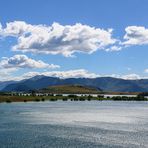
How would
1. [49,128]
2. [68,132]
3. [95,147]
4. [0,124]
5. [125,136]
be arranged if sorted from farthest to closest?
1. [0,124]
2. [49,128]
3. [68,132]
4. [125,136]
5. [95,147]

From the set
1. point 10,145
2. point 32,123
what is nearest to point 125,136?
point 10,145

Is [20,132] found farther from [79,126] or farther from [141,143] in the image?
[141,143]

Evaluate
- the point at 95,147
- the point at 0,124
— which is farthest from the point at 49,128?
the point at 95,147

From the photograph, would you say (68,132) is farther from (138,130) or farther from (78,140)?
(138,130)

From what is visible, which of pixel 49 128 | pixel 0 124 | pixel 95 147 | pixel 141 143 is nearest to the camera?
pixel 95 147

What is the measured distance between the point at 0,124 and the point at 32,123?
8.79 metres

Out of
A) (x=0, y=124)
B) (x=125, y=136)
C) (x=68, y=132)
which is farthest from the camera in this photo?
(x=0, y=124)

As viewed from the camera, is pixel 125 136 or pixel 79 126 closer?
pixel 125 136

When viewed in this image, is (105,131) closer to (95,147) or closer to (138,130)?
(138,130)

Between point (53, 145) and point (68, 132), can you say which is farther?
point (68, 132)

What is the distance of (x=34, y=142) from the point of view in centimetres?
7094

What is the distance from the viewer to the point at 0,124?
98125 millimetres

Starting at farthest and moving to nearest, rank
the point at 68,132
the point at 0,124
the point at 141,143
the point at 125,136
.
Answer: the point at 0,124 < the point at 68,132 < the point at 125,136 < the point at 141,143

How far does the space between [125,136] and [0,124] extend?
35319 millimetres
